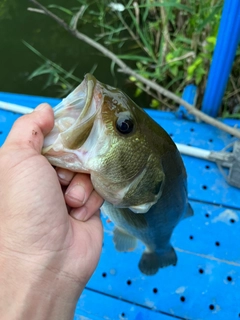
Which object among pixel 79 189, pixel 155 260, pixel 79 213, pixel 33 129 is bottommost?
pixel 155 260

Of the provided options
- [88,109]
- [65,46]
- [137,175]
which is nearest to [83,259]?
[137,175]

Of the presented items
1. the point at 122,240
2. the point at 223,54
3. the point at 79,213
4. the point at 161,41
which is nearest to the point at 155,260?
the point at 122,240

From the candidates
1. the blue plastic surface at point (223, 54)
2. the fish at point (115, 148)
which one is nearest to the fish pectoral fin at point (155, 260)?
the fish at point (115, 148)

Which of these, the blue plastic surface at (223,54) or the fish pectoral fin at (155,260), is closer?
the fish pectoral fin at (155,260)

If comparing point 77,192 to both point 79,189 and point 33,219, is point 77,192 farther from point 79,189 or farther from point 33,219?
point 33,219

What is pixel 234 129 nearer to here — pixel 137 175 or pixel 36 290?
pixel 137 175

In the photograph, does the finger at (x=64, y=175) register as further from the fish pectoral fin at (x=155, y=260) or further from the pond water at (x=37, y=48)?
the pond water at (x=37, y=48)
